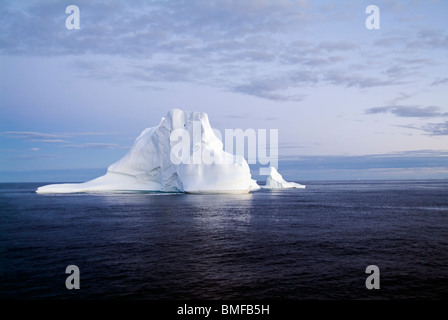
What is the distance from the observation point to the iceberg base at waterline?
52.6 m

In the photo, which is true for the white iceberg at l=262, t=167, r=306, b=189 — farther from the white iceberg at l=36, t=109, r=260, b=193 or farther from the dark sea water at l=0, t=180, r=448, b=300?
the dark sea water at l=0, t=180, r=448, b=300

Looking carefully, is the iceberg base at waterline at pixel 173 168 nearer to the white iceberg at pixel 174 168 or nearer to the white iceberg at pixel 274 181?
the white iceberg at pixel 174 168

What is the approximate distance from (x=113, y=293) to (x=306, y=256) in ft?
29.2

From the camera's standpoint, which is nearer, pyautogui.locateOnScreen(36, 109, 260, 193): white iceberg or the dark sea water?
the dark sea water

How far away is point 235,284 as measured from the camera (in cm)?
1205

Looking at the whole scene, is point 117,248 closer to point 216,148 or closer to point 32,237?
point 32,237

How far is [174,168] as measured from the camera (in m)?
55.8

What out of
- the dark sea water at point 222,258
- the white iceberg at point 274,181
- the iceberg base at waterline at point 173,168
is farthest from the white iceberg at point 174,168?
the white iceberg at point 274,181

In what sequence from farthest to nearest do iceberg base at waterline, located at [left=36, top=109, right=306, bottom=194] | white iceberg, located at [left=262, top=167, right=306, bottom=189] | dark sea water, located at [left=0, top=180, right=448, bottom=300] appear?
white iceberg, located at [left=262, top=167, right=306, bottom=189] < iceberg base at waterline, located at [left=36, top=109, right=306, bottom=194] < dark sea water, located at [left=0, top=180, right=448, bottom=300]

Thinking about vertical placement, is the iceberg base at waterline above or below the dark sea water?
above

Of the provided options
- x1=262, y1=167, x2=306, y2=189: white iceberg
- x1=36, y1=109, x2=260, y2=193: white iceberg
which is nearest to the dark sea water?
x1=36, y1=109, x2=260, y2=193: white iceberg

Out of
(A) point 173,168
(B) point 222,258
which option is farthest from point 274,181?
(B) point 222,258

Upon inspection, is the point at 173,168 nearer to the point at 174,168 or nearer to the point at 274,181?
the point at 174,168

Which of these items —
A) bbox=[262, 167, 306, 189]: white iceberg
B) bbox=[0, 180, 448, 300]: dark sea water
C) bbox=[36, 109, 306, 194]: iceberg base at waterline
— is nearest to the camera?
bbox=[0, 180, 448, 300]: dark sea water
